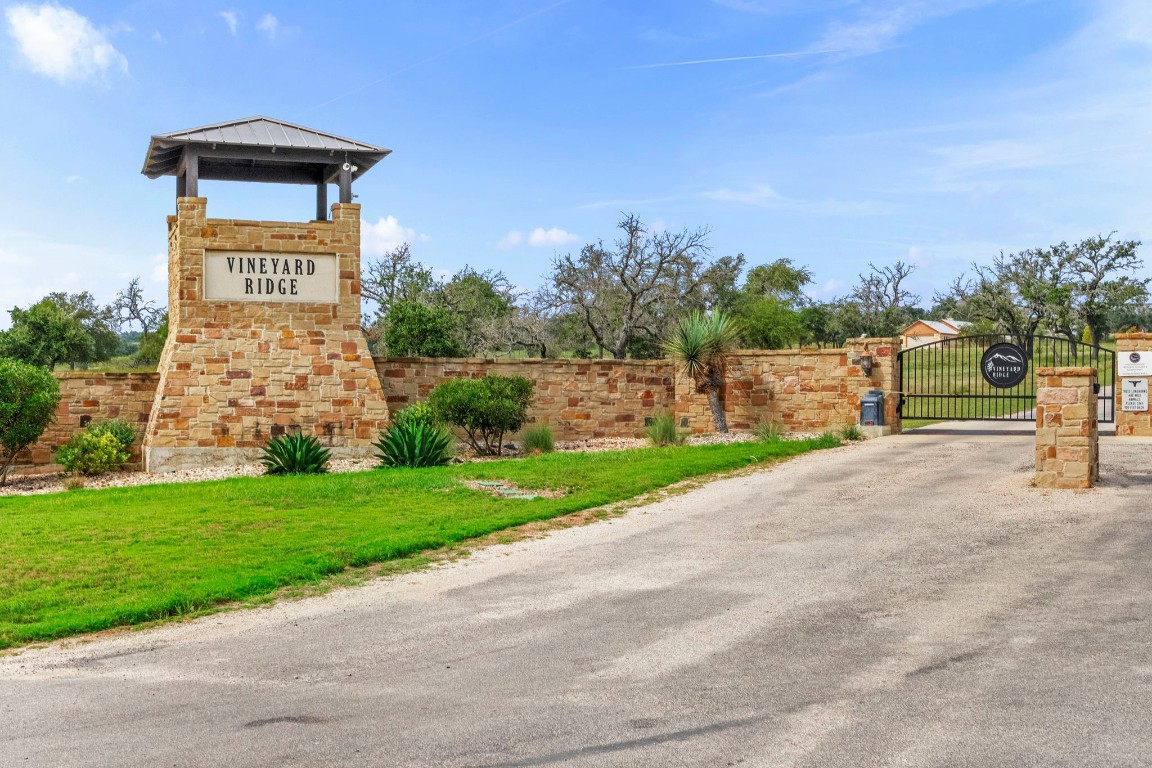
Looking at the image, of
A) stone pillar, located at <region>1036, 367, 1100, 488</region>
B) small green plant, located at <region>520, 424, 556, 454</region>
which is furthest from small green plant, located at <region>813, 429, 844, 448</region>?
stone pillar, located at <region>1036, 367, 1100, 488</region>

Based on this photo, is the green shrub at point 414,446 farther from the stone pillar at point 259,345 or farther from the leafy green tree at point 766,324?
the leafy green tree at point 766,324

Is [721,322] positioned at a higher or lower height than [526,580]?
higher

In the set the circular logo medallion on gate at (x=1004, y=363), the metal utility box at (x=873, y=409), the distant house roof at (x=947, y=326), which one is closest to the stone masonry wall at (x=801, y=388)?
the metal utility box at (x=873, y=409)

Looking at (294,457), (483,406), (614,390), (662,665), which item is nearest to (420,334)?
(614,390)

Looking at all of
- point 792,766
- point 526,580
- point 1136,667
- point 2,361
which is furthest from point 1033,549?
point 2,361

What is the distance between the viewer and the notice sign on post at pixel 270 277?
1891cm

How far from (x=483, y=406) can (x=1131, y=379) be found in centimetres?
1256

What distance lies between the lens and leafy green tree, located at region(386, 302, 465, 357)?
91.0 feet

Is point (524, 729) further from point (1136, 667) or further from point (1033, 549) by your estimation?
point (1033, 549)

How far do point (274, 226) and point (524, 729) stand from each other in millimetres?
15426

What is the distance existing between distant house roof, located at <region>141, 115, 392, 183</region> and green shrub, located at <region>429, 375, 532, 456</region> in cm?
475

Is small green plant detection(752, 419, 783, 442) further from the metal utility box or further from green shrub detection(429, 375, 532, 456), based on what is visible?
green shrub detection(429, 375, 532, 456)

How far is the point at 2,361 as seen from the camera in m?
18.3

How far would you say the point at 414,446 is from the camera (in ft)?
58.2
